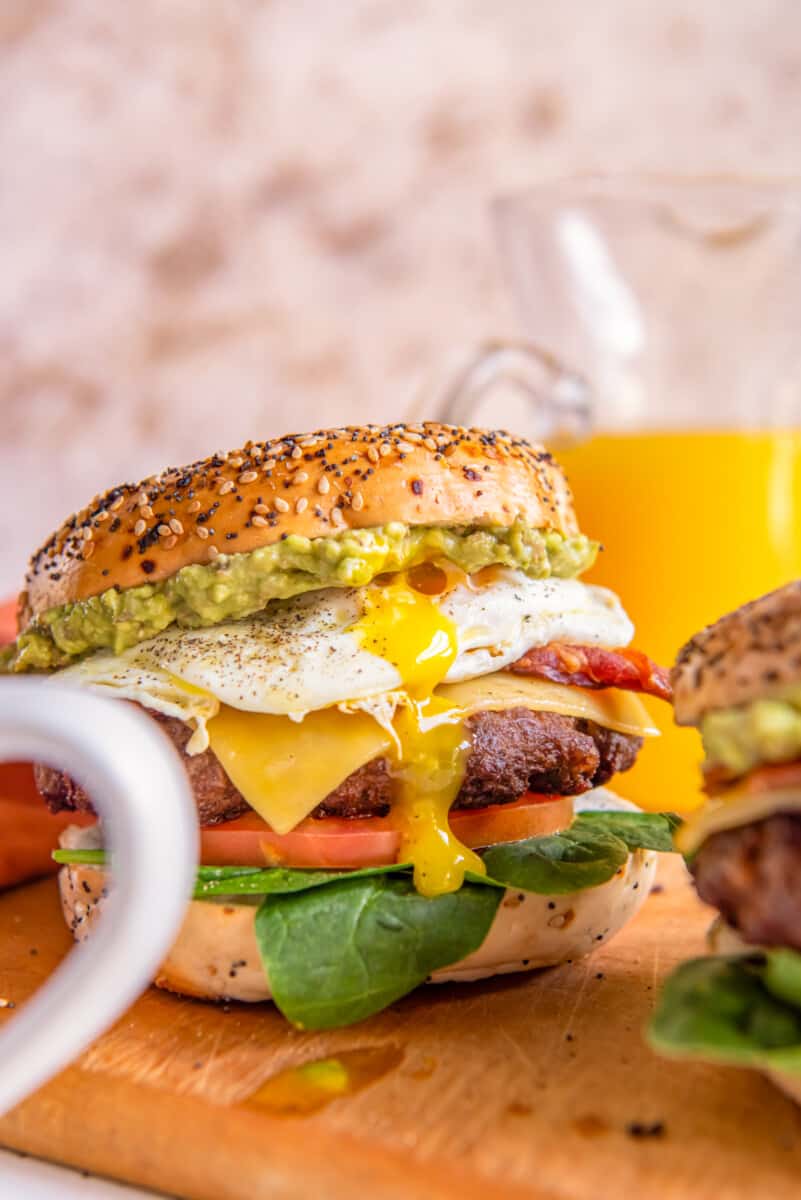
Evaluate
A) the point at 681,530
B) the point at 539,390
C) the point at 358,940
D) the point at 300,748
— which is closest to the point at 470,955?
the point at 358,940

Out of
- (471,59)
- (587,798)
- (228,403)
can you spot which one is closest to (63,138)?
(228,403)

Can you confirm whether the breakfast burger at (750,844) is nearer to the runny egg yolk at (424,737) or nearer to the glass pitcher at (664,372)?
the runny egg yolk at (424,737)

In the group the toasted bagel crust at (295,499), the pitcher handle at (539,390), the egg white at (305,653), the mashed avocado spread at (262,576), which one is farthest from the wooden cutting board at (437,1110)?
the pitcher handle at (539,390)

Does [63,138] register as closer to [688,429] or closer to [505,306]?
[505,306]

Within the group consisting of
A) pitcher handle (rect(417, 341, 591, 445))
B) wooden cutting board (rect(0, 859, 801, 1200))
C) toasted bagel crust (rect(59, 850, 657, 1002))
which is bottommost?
wooden cutting board (rect(0, 859, 801, 1200))

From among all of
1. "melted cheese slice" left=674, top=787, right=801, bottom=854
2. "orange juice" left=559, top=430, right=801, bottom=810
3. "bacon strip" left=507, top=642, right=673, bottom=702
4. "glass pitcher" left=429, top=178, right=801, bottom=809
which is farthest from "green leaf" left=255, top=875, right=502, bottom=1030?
"orange juice" left=559, top=430, right=801, bottom=810

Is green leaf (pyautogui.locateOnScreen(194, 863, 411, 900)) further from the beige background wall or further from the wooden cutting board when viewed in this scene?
the beige background wall
